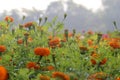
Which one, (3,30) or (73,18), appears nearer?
(3,30)

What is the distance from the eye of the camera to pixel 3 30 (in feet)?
17.9

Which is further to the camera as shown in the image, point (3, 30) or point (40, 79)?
point (3, 30)

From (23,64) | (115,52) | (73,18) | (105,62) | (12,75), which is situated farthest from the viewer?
(73,18)

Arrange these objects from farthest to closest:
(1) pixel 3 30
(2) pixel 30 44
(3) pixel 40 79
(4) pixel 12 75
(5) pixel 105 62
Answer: (1) pixel 3 30
(2) pixel 30 44
(5) pixel 105 62
(4) pixel 12 75
(3) pixel 40 79

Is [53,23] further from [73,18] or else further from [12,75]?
[73,18]

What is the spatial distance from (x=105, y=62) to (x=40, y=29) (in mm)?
1832

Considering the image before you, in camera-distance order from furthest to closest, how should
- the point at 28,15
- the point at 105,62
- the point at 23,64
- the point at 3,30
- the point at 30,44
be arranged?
the point at 28,15 < the point at 3,30 < the point at 30,44 < the point at 23,64 < the point at 105,62

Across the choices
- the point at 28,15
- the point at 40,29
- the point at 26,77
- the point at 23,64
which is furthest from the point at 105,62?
the point at 28,15

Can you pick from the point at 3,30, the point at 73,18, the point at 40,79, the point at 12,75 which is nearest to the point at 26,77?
the point at 40,79

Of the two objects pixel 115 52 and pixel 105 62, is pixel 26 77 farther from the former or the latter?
pixel 115 52

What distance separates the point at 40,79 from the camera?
2295mm

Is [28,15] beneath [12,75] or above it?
above

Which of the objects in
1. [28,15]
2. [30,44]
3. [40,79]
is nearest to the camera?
[40,79]

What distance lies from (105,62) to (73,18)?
75.7 feet
